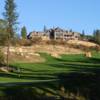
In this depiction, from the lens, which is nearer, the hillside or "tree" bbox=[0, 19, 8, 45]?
the hillside

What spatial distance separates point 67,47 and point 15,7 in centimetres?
3620

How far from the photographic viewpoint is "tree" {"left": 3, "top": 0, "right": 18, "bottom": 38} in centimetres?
9519

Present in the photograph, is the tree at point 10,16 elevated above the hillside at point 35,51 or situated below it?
above

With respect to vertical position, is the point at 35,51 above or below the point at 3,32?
below

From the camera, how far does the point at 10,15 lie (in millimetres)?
95875

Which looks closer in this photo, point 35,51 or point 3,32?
point 3,32

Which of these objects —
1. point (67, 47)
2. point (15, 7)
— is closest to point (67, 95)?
point (15, 7)

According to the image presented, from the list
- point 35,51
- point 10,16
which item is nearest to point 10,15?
point 10,16

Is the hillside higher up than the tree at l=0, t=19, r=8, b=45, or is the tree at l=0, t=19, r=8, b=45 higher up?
the tree at l=0, t=19, r=8, b=45

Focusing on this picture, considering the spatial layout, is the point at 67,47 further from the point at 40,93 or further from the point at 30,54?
the point at 40,93

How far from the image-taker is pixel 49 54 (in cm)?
11150

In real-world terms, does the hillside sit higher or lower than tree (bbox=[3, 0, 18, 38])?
lower

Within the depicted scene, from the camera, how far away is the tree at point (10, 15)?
9519cm

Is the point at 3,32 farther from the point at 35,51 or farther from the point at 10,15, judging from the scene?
the point at 35,51
